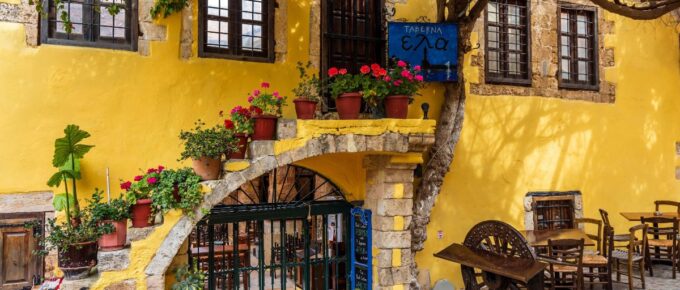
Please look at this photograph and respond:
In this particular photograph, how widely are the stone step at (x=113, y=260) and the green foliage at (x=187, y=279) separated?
632 millimetres

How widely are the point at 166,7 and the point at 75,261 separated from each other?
2.89 meters

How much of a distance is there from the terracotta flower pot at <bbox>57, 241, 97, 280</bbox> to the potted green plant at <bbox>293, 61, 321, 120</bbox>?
239cm

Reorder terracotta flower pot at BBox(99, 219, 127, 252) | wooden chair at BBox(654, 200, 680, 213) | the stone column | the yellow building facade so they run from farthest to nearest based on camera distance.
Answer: wooden chair at BBox(654, 200, 680, 213), the stone column, the yellow building facade, terracotta flower pot at BBox(99, 219, 127, 252)

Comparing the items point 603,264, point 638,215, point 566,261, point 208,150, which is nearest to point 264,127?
point 208,150

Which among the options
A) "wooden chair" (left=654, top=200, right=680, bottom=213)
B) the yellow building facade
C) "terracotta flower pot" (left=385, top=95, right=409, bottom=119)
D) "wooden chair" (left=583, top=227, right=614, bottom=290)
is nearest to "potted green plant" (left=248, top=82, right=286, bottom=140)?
the yellow building facade

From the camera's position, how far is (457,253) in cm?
554

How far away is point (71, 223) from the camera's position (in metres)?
5.07

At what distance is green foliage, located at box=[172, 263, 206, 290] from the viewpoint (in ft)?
16.6

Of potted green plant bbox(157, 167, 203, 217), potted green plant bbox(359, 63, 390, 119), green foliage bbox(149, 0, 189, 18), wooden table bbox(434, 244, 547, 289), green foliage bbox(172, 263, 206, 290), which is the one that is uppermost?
green foliage bbox(149, 0, 189, 18)

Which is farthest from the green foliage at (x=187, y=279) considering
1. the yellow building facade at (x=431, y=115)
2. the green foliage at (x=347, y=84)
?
the green foliage at (x=347, y=84)

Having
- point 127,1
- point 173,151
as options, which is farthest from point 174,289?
point 127,1

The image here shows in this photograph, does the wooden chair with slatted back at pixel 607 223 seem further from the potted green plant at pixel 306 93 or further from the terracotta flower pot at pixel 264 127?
the terracotta flower pot at pixel 264 127

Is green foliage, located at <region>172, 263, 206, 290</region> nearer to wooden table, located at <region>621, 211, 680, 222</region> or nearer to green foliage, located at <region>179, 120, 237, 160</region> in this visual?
green foliage, located at <region>179, 120, 237, 160</region>

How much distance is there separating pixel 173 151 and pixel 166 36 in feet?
4.27
